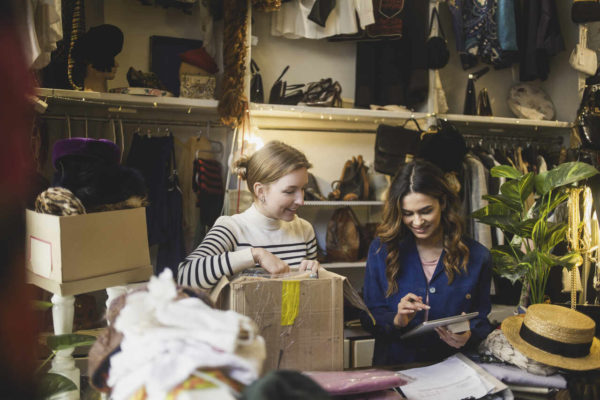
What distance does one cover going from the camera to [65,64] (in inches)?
104

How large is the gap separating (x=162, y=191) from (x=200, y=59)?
2.99 feet

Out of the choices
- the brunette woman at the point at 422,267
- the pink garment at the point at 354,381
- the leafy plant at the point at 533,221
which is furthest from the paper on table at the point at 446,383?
the leafy plant at the point at 533,221

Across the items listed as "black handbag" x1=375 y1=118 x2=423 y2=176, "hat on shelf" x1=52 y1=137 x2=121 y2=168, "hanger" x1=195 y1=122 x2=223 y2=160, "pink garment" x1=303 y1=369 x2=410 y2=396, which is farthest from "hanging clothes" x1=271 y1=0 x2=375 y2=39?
"pink garment" x1=303 y1=369 x2=410 y2=396

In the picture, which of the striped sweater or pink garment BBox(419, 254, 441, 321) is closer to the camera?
the striped sweater

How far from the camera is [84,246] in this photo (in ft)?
3.74

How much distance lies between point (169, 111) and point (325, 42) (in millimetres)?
1366

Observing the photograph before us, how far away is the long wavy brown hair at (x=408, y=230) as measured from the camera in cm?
187

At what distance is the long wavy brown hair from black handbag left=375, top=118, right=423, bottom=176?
4.14ft

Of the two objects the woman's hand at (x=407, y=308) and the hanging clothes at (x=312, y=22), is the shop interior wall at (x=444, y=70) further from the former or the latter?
the woman's hand at (x=407, y=308)

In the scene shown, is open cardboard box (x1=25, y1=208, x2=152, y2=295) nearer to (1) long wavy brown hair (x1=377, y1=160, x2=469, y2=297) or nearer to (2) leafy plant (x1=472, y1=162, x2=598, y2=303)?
(1) long wavy brown hair (x1=377, y1=160, x2=469, y2=297)

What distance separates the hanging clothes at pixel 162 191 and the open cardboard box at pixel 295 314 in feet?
6.25

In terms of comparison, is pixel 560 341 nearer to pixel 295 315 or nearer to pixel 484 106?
pixel 295 315

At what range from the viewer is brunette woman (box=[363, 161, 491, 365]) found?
185 cm

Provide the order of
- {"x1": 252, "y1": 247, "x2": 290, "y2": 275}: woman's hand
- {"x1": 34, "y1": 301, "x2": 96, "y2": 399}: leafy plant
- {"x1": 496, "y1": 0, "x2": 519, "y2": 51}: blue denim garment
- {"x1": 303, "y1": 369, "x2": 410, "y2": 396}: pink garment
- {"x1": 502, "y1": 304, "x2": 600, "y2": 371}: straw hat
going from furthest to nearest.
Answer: {"x1": 496, "y1": 0, "x2": 519, "y2": 51}: blue denim garment, {"x1": 252, "y1": 247, "x2": 290, "y2": 275}: woman's hand, {"x1": 502, "y1": 304, "x2": 600, "y2": 371}: straw hat, {"x1": 303, "y1": 369, "x2": 410, "y2": 396}: pink garment, {"x1": 34, "y1": 301, "x2": 96, "y2": 399}: leafy plant
